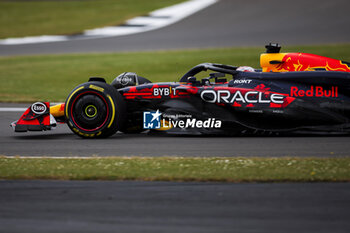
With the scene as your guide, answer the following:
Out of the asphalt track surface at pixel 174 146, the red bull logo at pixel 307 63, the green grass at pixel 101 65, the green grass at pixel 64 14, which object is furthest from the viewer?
the green grass at pixel 64 14

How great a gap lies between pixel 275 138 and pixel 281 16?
2218 centimetres

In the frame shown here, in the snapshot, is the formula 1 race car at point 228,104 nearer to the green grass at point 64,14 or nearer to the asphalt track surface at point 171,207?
the asphalt track surface at point 171,207

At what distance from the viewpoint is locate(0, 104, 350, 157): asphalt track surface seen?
705 cm

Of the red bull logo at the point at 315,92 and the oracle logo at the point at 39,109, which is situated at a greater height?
the red bull logo at the point at 315,92

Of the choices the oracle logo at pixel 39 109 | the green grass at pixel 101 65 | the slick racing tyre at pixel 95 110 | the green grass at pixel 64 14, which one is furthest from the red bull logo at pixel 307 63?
the green grass at pixel 64 14

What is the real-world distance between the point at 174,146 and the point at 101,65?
43.1 ft

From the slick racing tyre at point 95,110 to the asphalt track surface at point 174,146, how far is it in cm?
16

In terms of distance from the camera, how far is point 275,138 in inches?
314

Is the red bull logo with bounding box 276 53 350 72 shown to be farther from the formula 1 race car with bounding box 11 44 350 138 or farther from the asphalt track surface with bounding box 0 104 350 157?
the asphalt track surface with bounding box 0 104 350 157

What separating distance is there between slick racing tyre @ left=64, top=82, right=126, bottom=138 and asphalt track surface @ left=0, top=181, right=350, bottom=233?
2517mm

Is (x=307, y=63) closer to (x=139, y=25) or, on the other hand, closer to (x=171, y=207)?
(x=171, y=207)

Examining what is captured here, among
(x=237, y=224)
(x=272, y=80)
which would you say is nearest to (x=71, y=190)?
(x=237, y=224)

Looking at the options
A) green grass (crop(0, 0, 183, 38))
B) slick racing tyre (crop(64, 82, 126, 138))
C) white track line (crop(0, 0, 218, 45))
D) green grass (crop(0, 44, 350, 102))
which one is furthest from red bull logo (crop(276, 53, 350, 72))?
green grass (crop(0, 0, 183, 38))

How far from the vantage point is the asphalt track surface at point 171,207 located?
446 cm
